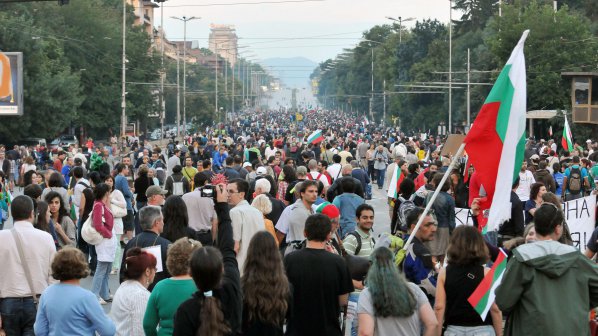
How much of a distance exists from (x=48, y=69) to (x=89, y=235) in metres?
54.7

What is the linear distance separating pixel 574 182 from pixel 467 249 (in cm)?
1398

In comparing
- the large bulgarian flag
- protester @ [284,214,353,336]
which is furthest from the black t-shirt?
the large bulgarian flag

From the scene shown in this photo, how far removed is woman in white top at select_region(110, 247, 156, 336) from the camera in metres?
7.99

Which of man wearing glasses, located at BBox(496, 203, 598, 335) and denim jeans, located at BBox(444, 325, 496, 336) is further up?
man wearing glasses, located at BBox(496, 203, 598, 335)

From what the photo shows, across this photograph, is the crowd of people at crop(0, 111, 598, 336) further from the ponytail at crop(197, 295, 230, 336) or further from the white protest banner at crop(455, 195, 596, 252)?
the white protest banner at crop(455, 195, 596, 252)

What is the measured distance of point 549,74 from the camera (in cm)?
6431

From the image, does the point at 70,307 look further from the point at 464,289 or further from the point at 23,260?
the point at 464,289

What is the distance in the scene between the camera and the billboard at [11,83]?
32.1 metres

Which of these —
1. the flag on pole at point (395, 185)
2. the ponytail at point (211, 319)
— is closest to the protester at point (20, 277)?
the ponytail at point (211, 319)

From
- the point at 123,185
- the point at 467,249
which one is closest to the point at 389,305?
the point at 467,249

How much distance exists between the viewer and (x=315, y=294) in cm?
791

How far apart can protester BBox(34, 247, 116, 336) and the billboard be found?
2509cm

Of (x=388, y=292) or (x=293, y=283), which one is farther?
(x=293, y=283)

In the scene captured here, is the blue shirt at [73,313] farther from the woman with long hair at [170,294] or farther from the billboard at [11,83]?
the billboard at [11,83]
